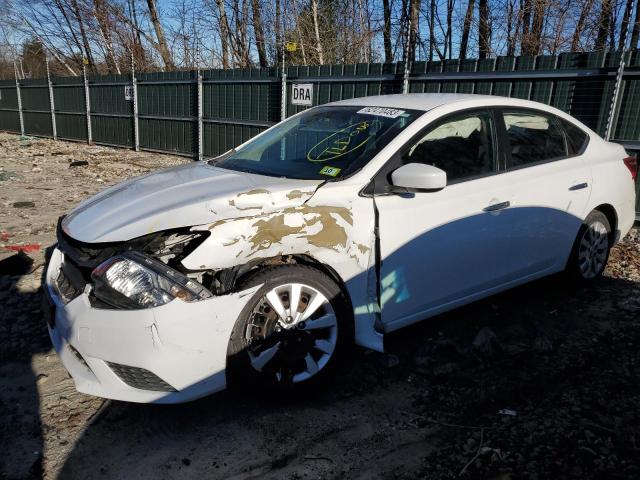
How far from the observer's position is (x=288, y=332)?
2705 millimetres

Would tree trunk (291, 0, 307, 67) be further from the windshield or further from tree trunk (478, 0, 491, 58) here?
the windshield

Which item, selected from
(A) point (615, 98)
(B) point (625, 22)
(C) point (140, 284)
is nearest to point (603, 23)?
(B) point (625, 22)

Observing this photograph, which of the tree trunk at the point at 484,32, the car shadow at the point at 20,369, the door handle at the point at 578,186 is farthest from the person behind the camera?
the tree trunk at the point at 484,32

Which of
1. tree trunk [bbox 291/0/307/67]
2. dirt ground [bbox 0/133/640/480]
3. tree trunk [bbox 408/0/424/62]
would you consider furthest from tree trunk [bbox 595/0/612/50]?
dirt ground [bbox 0/133/640/480]

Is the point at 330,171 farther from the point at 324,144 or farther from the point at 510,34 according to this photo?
the point at 510,34

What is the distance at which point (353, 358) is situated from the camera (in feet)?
11.1

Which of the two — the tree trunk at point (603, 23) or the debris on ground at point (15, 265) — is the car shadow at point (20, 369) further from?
the tree trunk at point (603, 23)

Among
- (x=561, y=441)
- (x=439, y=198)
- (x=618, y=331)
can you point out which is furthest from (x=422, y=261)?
(x=618, y=331)

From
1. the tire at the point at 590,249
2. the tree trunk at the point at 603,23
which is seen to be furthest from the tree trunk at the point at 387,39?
the tire at the point at 590,249

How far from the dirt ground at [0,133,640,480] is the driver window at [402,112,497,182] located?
1128mm

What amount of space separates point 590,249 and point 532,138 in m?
1.22

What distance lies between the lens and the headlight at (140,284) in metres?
2.36

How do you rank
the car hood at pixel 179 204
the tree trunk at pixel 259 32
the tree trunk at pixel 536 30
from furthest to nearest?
the tree trunk at pixel 259 32
the tree trunk at pixel 536 30
the car hood at pixel 179 204

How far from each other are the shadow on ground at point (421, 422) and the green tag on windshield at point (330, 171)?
119cm
